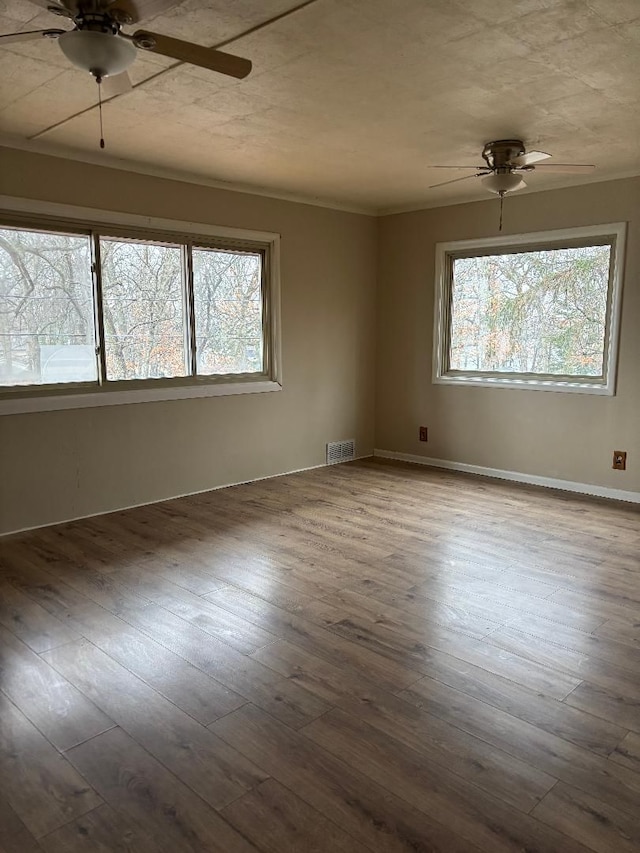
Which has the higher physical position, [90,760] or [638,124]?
[638,124]

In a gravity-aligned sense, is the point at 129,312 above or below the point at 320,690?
above

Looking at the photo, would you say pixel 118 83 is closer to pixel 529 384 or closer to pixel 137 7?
pixel 137 7

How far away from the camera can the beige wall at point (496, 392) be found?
463cm

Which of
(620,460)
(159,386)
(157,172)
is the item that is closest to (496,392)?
(620,460)

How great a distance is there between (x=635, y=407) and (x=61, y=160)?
433 cm

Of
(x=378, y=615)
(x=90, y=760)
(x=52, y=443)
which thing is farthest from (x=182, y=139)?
(x=90, y=760)

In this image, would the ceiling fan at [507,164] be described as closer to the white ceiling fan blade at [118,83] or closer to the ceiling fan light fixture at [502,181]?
the ceiling fan light fixture at [502,181]

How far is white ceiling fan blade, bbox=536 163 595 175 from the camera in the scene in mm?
4160

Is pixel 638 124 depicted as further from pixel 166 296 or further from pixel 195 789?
pixel 195 789

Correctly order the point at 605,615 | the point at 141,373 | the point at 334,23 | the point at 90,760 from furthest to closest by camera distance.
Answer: the point at 141,373 → the point at 605,615 → the point at 334,23 → the point at 90,760

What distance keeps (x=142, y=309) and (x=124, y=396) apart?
64 centimetres

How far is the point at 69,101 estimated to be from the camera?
3061 millimetres

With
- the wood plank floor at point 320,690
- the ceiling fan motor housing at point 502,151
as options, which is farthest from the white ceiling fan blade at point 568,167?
the wood plank floor at point 320,690

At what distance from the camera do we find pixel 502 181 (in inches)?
154
